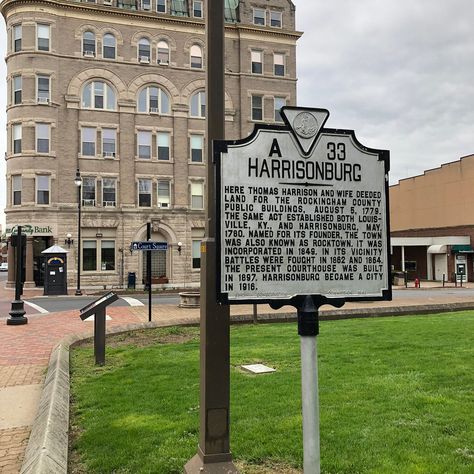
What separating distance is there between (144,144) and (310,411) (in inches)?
1412

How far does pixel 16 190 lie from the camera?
115ft

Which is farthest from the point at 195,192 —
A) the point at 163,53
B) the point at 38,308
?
the point at 38,308

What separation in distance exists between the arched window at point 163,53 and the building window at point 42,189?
39.0 feet

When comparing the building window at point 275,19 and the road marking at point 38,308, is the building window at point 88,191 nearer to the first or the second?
the road marking at point 38,308

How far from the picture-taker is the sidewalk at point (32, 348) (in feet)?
18.8

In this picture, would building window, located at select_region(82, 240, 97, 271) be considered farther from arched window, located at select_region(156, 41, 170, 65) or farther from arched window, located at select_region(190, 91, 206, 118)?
arched window, located at select_region(156, 41, 170, 65)

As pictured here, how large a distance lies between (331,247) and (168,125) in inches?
1414

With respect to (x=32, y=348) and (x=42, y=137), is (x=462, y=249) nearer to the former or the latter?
(x=42, y=137)

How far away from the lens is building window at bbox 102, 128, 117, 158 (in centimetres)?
3656

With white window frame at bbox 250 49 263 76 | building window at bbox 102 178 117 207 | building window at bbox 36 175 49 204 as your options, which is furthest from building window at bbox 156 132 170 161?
white window frame at bbox 250 49 263 76

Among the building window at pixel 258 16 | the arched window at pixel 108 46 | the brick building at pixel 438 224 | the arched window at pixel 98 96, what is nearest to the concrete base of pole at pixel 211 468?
the arched window at pixel 98 96

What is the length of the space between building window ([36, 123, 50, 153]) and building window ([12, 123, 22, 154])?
4.47 ft

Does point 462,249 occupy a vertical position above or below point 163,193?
below

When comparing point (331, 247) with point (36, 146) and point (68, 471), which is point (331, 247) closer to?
point (68, 471)
